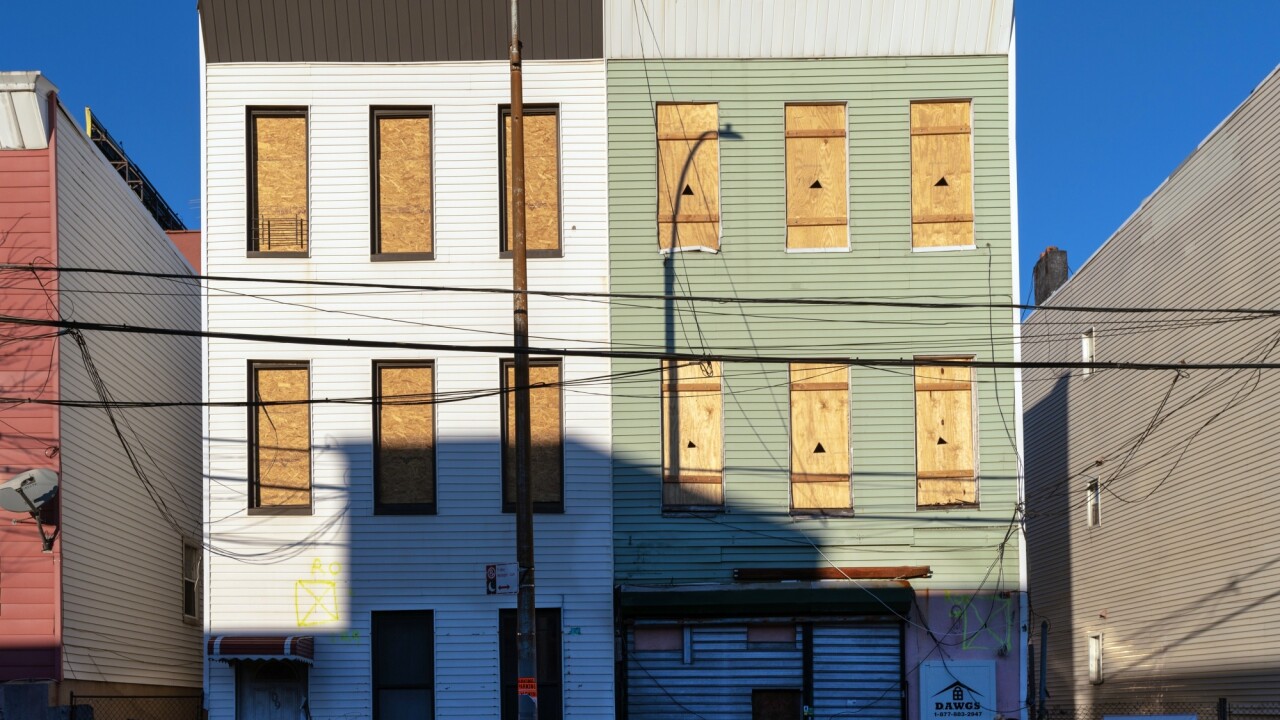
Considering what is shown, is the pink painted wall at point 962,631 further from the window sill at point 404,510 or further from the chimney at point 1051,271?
the chimney at point 1051,271

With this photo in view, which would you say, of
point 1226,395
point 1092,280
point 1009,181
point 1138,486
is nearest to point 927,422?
point 1009,181

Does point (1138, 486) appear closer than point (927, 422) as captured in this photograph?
No

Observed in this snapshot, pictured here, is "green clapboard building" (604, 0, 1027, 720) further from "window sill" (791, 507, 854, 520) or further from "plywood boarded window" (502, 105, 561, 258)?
Answer: "plywood boarded window" (502, 105, 561, 258)

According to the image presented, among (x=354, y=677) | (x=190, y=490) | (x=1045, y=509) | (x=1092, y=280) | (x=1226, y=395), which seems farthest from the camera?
(x=1045, y=509)

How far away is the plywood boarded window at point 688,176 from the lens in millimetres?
20438

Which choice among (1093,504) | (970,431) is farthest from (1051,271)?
(970,431)

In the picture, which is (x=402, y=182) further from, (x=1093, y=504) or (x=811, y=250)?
(x=1093, y=504)

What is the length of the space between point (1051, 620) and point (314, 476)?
64.3 ft

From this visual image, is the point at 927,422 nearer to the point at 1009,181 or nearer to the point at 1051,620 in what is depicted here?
the point at 1009,181

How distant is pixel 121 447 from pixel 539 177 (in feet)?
24.8

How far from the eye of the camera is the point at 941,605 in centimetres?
1970

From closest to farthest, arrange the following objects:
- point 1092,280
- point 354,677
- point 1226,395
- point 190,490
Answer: point 354,677 → point 1226,395 → point 190,490 → point 1092,280

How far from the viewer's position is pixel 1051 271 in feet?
119

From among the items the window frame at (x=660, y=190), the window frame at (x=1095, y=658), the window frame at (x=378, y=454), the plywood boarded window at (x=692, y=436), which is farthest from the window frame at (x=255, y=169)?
the window frame at (x=1095, y=658)
